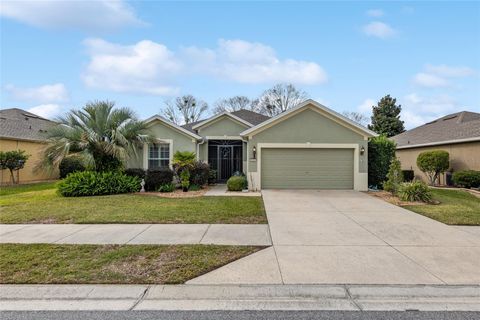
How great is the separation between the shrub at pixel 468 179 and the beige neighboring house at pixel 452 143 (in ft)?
3.89

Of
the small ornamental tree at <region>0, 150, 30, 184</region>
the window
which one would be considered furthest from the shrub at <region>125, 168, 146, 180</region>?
the small ornamental tree at <region>0, 150, 30, 184</region>

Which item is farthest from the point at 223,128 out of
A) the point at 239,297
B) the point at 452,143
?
the point at 239,297

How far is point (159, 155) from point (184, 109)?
29431 mm

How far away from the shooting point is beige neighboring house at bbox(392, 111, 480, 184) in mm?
16150

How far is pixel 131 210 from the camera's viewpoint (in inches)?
362

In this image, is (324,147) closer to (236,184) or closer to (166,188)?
(236,184)

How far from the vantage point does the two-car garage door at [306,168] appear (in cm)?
1501

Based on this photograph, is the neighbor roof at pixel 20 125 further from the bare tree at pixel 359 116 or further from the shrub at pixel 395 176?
the bare tree at pixel 359 116

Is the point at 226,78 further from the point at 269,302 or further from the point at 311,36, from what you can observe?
the point at 269,302

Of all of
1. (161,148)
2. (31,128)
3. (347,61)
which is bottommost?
(161,148)

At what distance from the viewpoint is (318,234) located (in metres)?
6.69

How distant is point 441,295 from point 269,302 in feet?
7.50

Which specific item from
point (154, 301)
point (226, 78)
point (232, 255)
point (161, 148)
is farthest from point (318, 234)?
point (226, 78)

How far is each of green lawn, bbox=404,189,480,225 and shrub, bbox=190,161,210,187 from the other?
937cm
